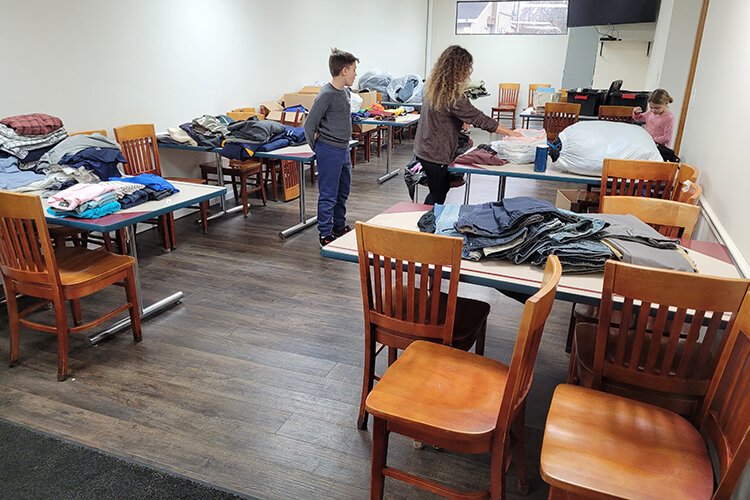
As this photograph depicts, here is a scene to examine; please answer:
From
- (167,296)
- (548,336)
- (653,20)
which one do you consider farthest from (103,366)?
(653,20)

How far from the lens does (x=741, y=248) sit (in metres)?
2.32

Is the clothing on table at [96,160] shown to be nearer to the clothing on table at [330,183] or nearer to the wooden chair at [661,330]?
the clothing on table at [330,183]

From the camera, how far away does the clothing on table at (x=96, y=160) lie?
326 centimetres

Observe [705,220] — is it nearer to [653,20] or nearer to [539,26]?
[653,20]

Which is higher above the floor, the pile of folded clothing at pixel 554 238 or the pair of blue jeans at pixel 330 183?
the pile of folded clothing at pixel 554 238

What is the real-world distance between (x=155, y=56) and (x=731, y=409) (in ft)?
15.9

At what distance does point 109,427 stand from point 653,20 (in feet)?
23.5

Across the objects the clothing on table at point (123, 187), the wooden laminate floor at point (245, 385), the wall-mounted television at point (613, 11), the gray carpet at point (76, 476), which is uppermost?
the wall-mounted television at point (613, 11)

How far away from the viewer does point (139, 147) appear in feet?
14.0

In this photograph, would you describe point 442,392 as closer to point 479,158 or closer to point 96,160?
point 479,158

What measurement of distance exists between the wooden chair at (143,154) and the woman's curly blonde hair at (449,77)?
2012 millimetres

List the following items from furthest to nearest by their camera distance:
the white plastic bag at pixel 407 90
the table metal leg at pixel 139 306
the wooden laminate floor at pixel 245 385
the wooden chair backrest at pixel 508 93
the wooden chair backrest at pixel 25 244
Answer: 1. the wooden chair backrest at pixel 508 93
2. the white plastic bag at pixel 407 90
3. the table metal leg at pixel 139 306
4. the wooden chair backrest at pixel 25 244
5. the wooden laminate floor at pixel 245 385

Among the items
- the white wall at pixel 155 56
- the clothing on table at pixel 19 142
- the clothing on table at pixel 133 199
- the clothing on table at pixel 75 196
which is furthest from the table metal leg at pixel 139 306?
the white wall at pixel 155 56

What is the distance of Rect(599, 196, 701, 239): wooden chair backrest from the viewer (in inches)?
91.9
